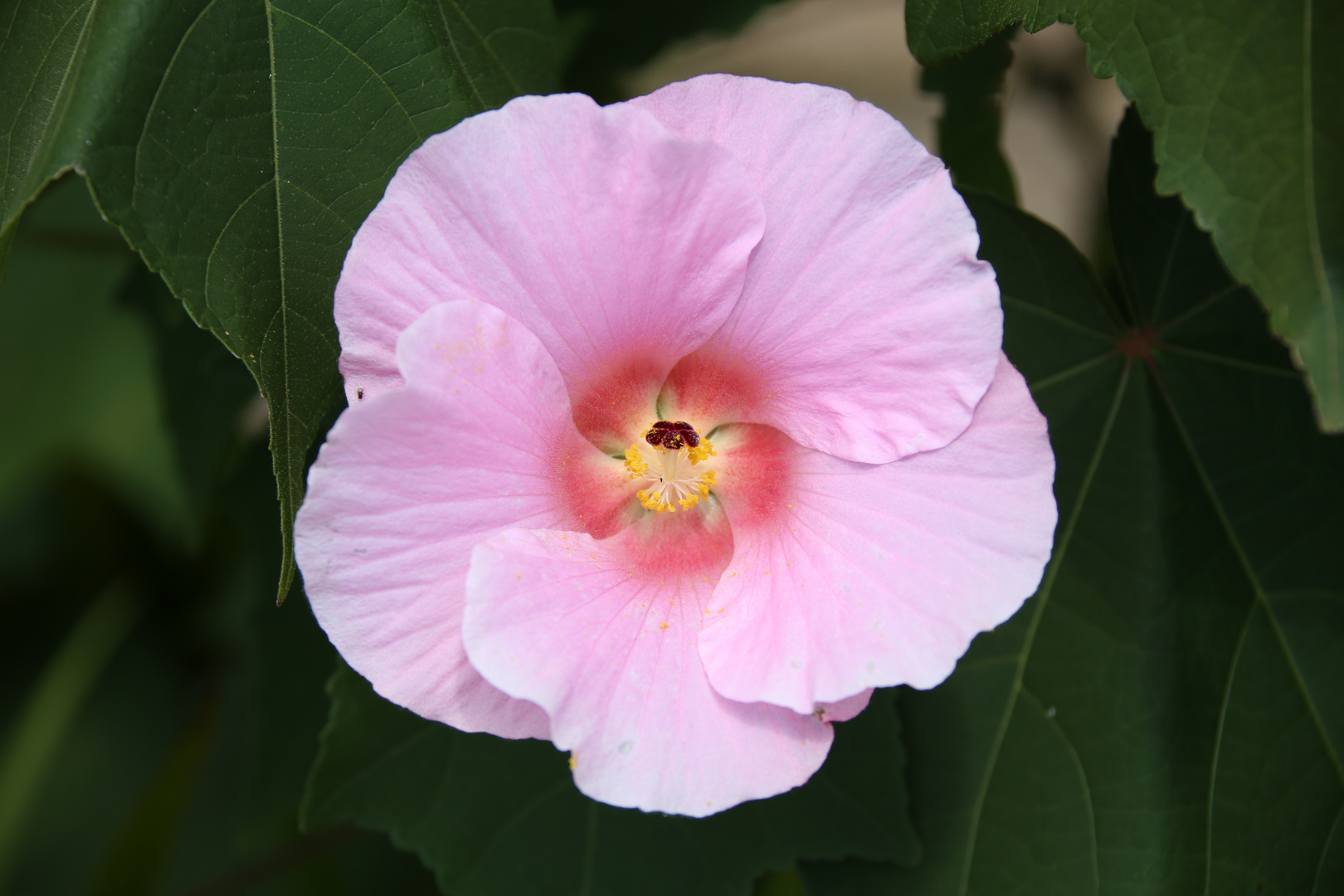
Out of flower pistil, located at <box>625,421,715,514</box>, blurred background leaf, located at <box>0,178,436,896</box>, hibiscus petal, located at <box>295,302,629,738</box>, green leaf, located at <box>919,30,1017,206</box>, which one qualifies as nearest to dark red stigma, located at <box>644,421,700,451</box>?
flower pistil, located at <box>625,421,715,514</box>

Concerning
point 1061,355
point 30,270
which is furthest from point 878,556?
point 30,270

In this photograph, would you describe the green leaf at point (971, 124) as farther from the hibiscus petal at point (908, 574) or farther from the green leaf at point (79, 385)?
the green leaf at point (79, 385)

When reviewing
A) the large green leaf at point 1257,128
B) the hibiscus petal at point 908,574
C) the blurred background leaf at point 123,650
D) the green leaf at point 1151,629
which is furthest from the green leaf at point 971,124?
the blurred background leaf at point 123,650

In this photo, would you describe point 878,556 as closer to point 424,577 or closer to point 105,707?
point 424,577

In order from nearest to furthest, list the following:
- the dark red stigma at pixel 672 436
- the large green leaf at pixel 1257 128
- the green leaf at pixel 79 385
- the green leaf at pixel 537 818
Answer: the large green leaf at pixel 1257 128 → the dark red stigma at pixel 672 436 → the green leaf at pixel 537 818 → the green leaf at pixel 79 385

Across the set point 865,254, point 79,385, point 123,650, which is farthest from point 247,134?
point 123,650

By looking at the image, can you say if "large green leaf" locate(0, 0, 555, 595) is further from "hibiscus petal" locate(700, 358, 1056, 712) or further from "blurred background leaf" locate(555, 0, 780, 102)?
"blurred background leaf" locate(555, 0, 780, 102)
